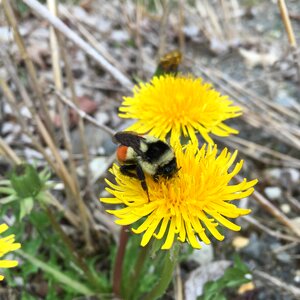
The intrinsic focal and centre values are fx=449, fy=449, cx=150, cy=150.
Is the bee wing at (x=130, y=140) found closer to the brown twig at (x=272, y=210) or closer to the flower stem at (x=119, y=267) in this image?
the flower stem at (x=119, y=267)

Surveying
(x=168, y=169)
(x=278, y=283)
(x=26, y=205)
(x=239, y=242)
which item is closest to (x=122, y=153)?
(x=168, y=169)

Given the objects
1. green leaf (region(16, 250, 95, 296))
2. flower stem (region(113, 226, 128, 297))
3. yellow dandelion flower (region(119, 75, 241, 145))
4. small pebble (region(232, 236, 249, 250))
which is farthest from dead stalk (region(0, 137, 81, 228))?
small pebble (region(232, 236, 249, 250))

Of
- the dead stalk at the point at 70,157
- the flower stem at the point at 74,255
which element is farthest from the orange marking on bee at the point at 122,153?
the dead stalk at the point at 70,157

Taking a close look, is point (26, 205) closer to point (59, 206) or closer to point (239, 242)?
point (59, 206)

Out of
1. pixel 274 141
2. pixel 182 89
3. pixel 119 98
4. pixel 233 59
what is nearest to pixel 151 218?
pixel 182 89

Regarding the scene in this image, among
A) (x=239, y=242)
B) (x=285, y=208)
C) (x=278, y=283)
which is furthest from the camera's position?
(x=285, y=208)

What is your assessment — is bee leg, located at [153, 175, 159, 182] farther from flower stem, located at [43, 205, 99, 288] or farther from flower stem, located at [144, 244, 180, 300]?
flower stem, located at [43, 205, 99, 288]
